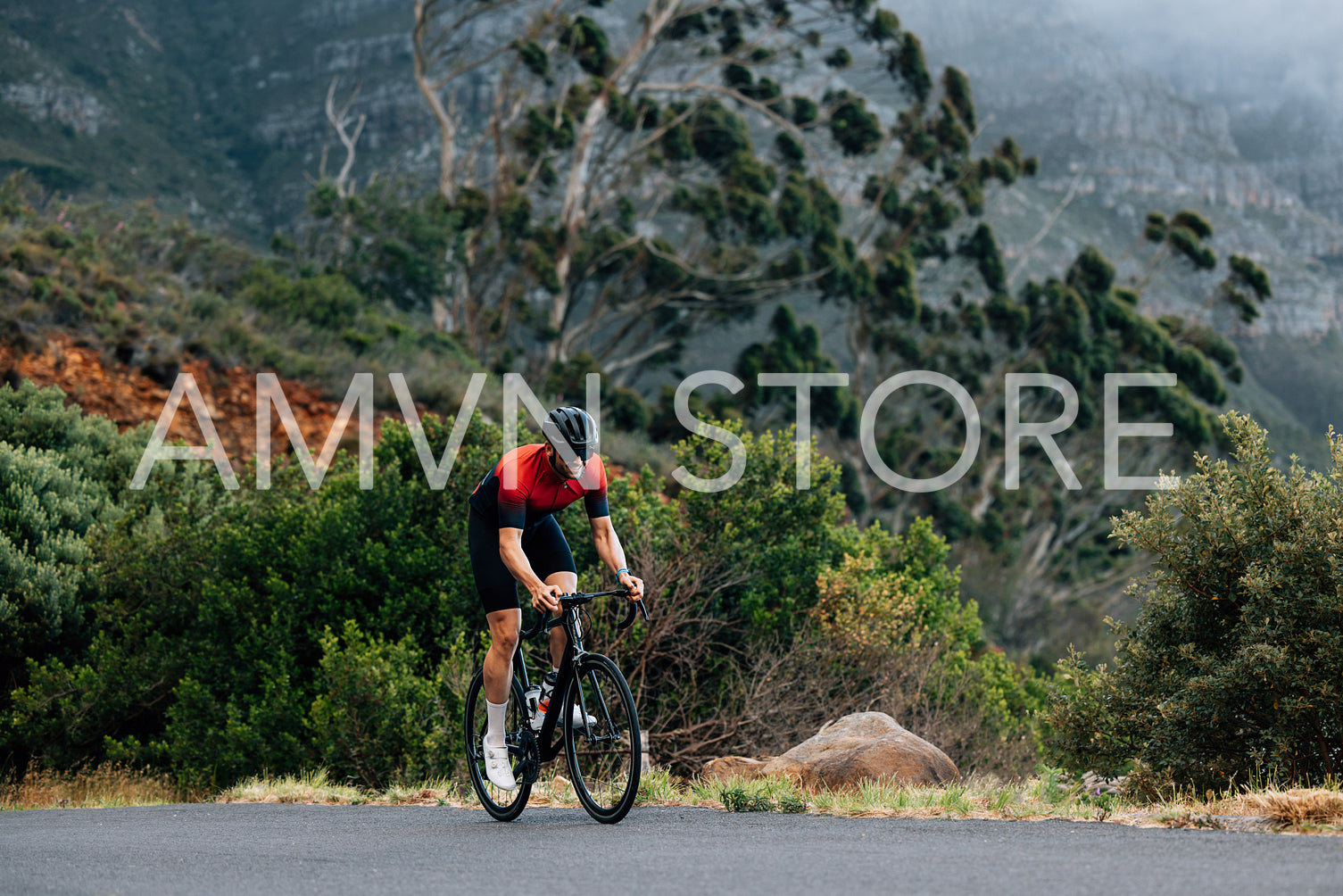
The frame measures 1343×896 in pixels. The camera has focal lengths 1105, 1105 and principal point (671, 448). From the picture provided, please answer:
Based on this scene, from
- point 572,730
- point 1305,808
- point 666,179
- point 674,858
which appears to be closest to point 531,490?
point 572,730

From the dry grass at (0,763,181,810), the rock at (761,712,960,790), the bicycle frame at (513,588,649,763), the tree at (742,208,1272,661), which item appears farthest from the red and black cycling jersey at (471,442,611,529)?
the tree at (742,208,1272,661)

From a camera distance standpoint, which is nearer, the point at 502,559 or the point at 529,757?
the point at 502,559

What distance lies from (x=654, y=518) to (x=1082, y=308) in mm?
24807

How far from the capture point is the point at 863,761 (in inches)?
279

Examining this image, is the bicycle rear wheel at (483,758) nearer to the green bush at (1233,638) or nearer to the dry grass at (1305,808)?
the dry grass at (1305,808)

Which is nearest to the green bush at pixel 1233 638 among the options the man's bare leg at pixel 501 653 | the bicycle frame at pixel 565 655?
the bicycle frame at pixel 565 655

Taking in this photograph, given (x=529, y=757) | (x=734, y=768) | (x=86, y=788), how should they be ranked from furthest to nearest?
(x=86, y=788), (x=734, y=768), (x=529, y=757)

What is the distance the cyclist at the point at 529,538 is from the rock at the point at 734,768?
227cm

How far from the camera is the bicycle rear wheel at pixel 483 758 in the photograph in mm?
5582

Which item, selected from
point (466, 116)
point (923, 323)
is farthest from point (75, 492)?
point (466, 116)

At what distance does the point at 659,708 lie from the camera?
11.3m

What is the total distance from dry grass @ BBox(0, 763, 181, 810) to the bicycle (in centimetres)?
555

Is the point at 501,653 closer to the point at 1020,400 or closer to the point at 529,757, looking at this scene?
the point at 529,757

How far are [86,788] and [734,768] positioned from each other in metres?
6.96
